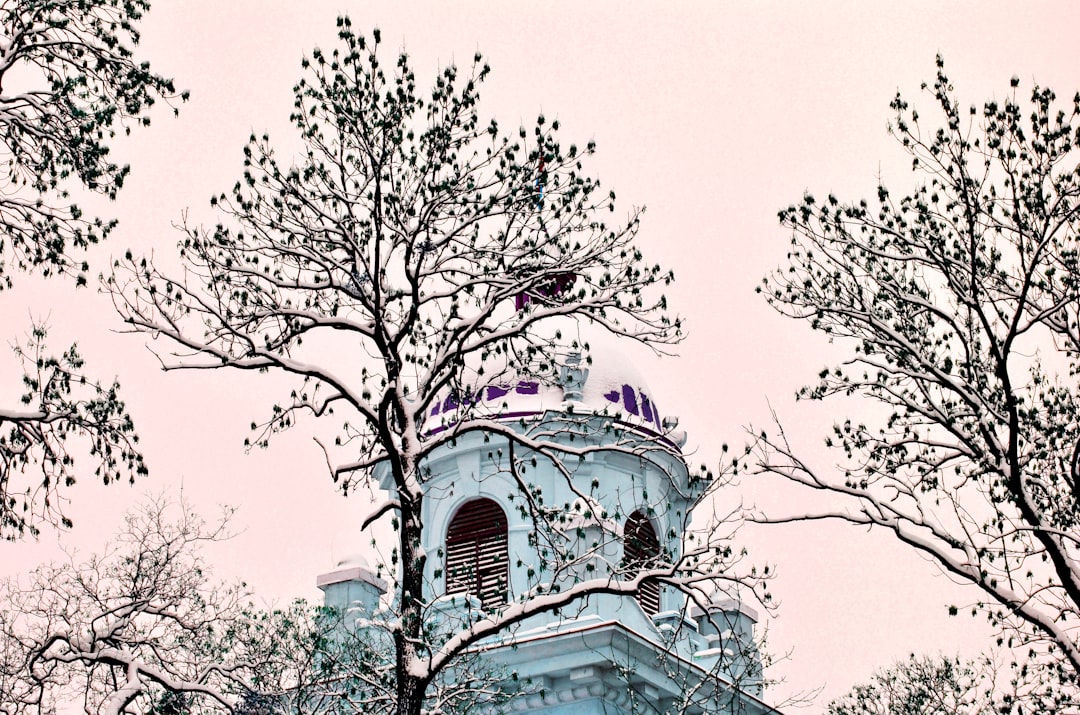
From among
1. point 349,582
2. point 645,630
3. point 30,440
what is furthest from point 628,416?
point 30,440

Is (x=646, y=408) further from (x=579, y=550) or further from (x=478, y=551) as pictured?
(x=579, y=550)

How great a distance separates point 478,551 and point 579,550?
9.22 feet

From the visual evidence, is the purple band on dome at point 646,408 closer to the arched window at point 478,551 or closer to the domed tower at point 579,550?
the domed tower at point 579,550

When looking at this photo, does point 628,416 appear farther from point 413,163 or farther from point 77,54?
point 77,54

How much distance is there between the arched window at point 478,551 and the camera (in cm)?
2578

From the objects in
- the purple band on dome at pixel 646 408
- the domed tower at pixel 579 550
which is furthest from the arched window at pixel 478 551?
the purple band on dome at pixel 646 408

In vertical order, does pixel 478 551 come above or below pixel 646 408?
below

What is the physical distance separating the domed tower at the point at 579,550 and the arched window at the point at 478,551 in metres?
0.02

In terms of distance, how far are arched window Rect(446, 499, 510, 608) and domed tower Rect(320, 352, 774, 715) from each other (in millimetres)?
22

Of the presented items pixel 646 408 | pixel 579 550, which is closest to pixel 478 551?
pixel 579 550

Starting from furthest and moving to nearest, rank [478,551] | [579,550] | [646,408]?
1. [646,408]
2. [478,551]
3. [579,550]

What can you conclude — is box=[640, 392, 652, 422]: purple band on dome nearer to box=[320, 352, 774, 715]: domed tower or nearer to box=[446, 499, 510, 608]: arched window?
box=[320, 352, 774, 715]: domed tower

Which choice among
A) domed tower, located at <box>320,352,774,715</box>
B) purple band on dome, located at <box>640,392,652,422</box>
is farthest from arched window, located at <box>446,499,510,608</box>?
purple band on dome, located at <box>640,392,652,422</box>

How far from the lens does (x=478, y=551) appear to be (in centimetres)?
2638
